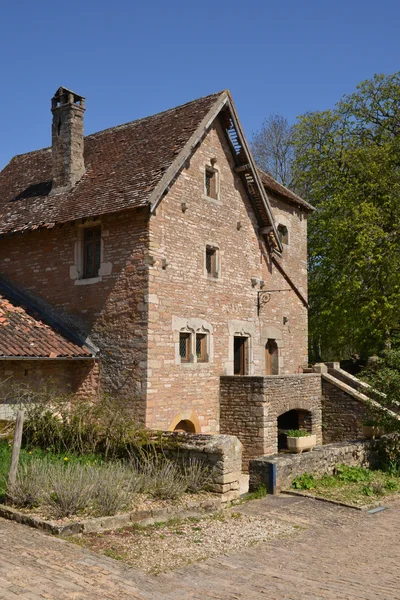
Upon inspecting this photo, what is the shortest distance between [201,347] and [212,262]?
92.5 inches

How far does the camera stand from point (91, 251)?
47.5 feet

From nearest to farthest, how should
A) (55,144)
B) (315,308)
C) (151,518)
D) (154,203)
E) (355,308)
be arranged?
(151,518), (154,203), (55,144), (355,308), (315,308)

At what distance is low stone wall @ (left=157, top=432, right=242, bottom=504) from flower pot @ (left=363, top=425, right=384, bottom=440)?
608cm

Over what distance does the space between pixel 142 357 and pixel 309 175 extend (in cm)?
1651

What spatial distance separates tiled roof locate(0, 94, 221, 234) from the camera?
13883 mm

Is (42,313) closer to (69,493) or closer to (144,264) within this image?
(144,264)

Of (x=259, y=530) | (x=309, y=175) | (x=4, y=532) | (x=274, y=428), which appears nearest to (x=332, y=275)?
(x=309, y=175)

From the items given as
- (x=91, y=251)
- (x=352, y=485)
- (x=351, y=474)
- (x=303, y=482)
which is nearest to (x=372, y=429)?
(x=351, y=474)

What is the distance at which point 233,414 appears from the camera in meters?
15.1

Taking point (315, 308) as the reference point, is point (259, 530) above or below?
below

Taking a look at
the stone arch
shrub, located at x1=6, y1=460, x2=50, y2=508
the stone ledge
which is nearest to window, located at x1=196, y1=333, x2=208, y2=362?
the stone arch

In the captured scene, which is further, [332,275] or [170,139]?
[332,275]

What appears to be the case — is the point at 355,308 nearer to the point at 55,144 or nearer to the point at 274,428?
the point at 274,428

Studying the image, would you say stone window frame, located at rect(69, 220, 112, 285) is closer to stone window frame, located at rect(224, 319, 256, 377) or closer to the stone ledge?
stone window frame, located at rect(224, 319, 256, 377)
